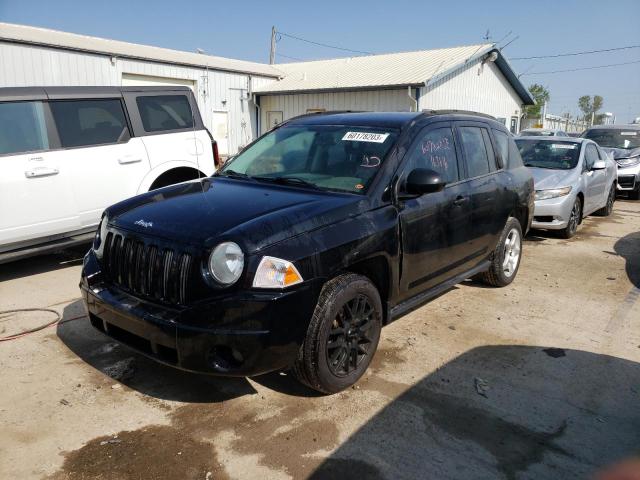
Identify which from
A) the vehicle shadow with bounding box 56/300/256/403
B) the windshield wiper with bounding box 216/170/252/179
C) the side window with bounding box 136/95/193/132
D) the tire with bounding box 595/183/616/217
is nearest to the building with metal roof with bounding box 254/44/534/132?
the tire with bounding box 595/183/616/217

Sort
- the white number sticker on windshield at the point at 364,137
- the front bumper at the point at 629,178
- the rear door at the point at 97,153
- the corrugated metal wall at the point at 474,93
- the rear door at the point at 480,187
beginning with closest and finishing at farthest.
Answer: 1. the white number sticker on windshield at the point at 364,137
2. the rear door at the point at 480,187
3. the rear door at the point at 97,153
4. the front bumper at the point at 629,178
5. the corrugated metal wall at the point at 474,93

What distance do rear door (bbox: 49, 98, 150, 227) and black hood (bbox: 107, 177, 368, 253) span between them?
2379 mm

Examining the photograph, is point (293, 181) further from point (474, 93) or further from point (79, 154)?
point (474, 93)

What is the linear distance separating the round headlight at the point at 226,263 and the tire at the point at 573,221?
6985mm

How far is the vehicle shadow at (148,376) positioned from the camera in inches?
138

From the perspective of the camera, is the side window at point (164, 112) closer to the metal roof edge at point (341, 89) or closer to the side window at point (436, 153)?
the side window at point (436, 153)

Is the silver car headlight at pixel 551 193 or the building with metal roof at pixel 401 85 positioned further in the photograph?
the building with metal roof at pixel 401 85

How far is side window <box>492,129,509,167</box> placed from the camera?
5402 mm

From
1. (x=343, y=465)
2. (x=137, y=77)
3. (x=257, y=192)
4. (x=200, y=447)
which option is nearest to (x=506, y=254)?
(x=257, y=192)

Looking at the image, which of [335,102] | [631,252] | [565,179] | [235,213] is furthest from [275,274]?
[335,102]

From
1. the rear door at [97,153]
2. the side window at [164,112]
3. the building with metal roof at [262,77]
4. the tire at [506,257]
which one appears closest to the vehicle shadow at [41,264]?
the rear door at [97,153]

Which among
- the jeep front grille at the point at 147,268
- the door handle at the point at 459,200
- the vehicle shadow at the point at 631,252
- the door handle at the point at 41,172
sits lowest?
the vehicle shadow at the point at 631,252

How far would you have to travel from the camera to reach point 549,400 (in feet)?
11.5

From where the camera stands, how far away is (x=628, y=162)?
525 inches
